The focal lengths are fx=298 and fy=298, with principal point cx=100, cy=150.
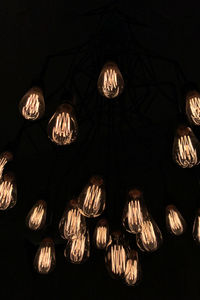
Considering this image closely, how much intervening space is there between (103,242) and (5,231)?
1.56 meters

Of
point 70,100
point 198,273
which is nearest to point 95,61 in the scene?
point 70,100

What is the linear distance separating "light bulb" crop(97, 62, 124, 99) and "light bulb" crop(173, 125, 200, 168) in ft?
0.75

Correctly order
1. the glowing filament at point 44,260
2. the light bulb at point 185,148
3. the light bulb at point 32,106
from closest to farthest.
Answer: the light bulb at point 185,148 → the light bulb at point 32,106 → the glowing filament at point 44,260

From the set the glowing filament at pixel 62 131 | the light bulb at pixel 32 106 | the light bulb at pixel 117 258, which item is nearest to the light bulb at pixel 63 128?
the glowing filament at pixel 62 131

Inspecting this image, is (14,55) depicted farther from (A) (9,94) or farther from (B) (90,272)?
(B) (90,272)

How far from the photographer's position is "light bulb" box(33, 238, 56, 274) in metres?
1.11

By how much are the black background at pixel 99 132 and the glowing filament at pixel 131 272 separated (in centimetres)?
20

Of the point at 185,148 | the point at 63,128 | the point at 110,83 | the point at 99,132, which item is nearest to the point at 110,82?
the point at 110,83

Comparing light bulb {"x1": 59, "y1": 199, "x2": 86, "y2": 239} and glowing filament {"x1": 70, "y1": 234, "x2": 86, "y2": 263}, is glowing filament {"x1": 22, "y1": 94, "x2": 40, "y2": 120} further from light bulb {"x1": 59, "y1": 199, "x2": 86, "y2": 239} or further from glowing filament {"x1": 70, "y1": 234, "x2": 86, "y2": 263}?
glowing filament {"x1": 70, "y1": 234, "x2": 86, "y2": 263}

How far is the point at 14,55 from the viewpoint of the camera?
172 cm

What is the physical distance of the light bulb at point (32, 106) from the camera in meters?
1.00

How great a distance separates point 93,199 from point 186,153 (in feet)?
1.04

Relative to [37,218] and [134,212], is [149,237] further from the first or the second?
[37,218]

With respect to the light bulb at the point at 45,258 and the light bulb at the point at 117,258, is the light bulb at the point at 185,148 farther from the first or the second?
the light bulb at the point at 45,258
